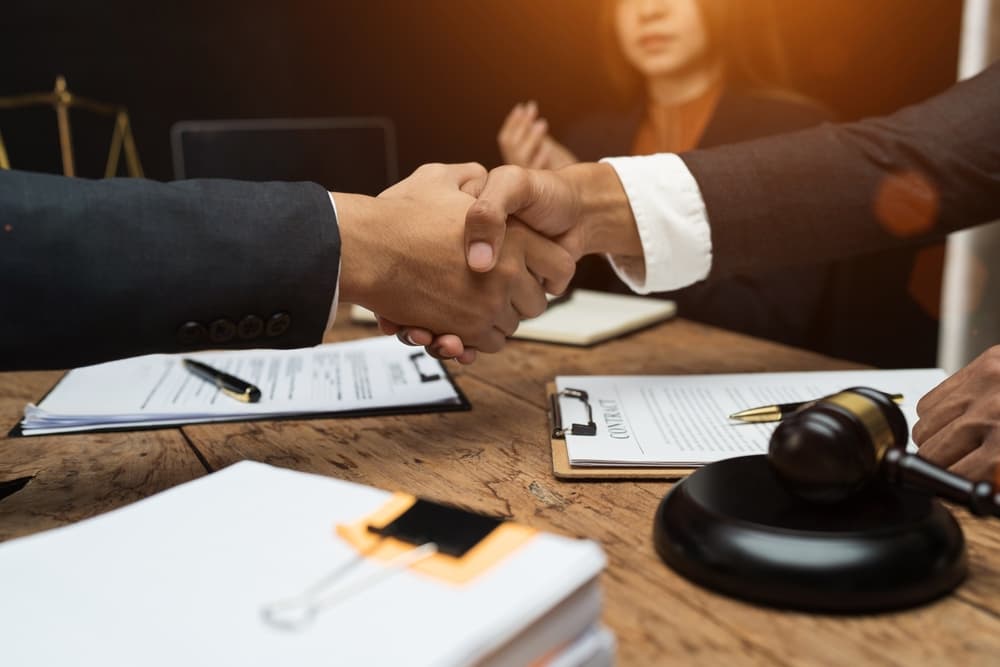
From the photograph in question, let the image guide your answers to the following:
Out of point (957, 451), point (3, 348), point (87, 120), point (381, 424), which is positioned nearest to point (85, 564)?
point (3, 348)

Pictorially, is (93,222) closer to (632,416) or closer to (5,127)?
(632,416)

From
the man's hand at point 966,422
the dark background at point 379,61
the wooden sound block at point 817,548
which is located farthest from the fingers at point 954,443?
the dark background at point 379,61

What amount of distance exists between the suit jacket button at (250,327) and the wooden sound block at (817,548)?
0.42 meters

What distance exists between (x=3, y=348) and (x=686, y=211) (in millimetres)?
757

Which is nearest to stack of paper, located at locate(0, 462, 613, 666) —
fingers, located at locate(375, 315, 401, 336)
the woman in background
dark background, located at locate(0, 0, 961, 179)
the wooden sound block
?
the wooden sound block

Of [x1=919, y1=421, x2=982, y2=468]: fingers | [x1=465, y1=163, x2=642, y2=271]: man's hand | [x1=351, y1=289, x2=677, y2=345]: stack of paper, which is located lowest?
[x1=351, y1=289, x2=677, y2=345]: stack of paper

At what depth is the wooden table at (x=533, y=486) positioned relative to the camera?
0.46 meters

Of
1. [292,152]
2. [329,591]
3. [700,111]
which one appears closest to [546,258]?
[329,591]

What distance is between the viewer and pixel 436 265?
0.99 meters

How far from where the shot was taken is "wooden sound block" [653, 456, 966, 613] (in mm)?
484

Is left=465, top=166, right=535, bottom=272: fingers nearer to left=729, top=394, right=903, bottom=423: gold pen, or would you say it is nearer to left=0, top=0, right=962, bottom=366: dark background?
left=729, top=394, right=903, bottom=423: gold pen

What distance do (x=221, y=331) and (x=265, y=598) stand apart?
16.6 inches

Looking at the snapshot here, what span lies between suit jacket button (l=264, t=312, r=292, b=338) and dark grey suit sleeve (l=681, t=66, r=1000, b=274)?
21.5 inches

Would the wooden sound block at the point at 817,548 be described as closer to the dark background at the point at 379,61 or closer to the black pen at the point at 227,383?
the black pen at the point at 227,383
